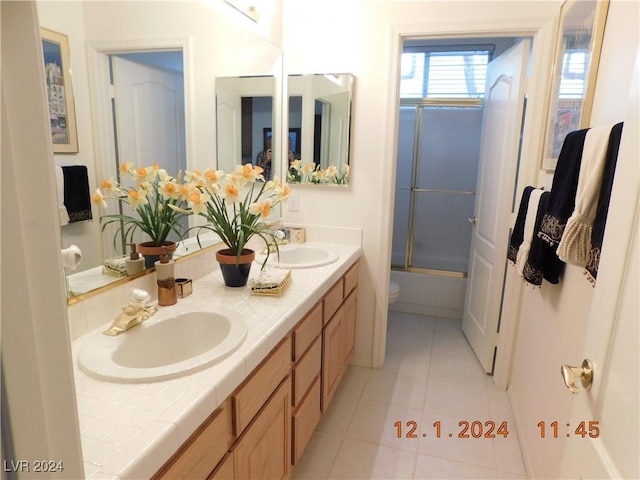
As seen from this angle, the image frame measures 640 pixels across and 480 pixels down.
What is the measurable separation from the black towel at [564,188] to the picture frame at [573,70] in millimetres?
195

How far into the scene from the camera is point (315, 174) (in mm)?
2531

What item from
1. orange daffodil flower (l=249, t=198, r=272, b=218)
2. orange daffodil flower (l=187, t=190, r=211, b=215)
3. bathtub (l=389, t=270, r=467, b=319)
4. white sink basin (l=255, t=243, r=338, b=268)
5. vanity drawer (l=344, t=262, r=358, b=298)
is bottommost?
bathtub (l=389, t=270, r=467, b=319)

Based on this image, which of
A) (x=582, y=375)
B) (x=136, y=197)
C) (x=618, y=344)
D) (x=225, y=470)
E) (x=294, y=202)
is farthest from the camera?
(x=294, y=202)

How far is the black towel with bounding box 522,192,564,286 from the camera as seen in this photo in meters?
1.56

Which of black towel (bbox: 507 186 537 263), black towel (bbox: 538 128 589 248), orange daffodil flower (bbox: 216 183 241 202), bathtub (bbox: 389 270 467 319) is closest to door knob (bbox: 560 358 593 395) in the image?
black towel (bbox: 538 128 589 248)

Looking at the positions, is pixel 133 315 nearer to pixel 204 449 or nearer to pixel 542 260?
Result: pixel 204 449

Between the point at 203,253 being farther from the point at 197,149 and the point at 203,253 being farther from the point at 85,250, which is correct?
the point at 85,250

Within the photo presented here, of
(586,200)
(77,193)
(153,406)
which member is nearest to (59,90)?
(77,193)

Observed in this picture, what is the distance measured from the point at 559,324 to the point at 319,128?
1.64 metres

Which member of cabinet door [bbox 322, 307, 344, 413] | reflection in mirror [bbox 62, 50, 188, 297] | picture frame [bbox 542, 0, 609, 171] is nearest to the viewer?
reflection in mirror [bbox 62, 50, 188, 297]

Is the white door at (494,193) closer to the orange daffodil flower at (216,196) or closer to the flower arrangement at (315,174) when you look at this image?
the flower arrangement at (315,174)

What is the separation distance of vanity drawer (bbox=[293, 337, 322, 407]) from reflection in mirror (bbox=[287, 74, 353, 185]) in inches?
43.3

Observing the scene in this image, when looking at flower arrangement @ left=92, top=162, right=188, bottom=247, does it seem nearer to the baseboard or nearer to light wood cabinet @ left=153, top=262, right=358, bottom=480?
light wood cabinet @ left=153, top=262, right=358, bottom=480

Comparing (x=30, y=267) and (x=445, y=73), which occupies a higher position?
(x=445, y=73)
